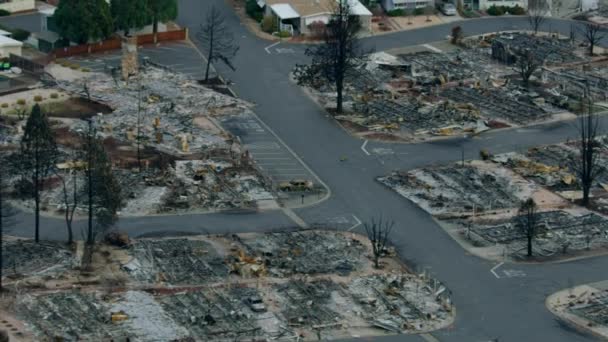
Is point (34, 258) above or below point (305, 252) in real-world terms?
above

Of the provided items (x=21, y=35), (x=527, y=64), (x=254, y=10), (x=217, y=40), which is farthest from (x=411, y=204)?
(x=254, y=10)

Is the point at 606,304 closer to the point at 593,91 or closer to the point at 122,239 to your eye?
the point at 122,239

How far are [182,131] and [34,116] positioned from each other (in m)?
22.0

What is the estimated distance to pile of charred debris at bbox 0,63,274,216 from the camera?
103312 mm

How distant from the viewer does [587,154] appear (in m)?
104

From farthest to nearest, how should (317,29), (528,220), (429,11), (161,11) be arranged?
(429,11) → (317,29) → (161,11) → (528,220)

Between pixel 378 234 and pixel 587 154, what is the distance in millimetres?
14773

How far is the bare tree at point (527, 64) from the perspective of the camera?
12925 cm

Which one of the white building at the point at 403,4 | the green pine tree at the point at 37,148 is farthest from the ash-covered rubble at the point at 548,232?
the white building at the point at 403,4

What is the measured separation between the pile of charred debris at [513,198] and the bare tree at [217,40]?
84.7 ft

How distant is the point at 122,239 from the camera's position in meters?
95.2

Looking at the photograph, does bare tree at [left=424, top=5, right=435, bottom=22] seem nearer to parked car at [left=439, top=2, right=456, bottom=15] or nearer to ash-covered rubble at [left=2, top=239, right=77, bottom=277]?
parked car at [left=439, top=2, right=456, bottom=15]

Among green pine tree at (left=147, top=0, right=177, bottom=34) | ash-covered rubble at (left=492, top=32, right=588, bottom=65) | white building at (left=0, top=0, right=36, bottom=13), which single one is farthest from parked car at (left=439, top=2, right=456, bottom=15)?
white building at (left=0, top=0, right=36, bottom=13)

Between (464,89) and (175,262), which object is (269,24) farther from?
(175,262)
